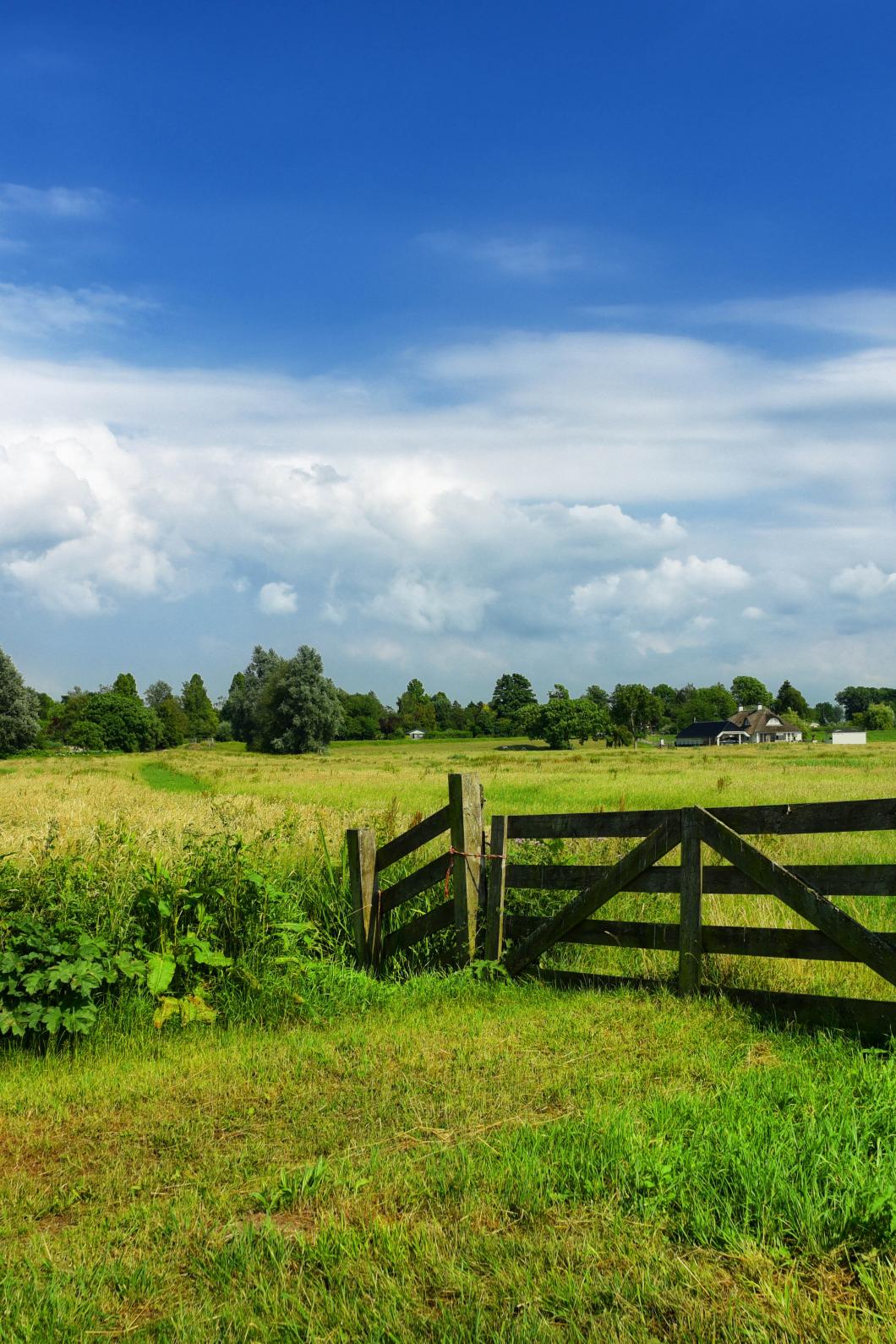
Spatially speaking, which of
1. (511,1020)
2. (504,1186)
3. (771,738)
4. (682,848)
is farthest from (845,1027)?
(771,738)

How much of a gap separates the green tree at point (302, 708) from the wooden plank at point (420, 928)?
3677 inches

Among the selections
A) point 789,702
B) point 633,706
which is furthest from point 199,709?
point 789,702

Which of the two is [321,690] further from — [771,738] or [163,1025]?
[163,1025]

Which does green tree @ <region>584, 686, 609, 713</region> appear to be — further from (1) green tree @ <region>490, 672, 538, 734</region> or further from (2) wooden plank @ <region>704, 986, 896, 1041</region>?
(2) wooden plank @ <region>704, 986, 896, 1041</region>

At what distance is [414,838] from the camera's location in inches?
364

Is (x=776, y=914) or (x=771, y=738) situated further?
(x=771, y=738)

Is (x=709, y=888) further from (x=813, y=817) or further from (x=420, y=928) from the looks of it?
(x=420, y=928)

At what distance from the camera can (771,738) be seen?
150125 millimetres

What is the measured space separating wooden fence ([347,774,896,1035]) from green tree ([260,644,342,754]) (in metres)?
93.2

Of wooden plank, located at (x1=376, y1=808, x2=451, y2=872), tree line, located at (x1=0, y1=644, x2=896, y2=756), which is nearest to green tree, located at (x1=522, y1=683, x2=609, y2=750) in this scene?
tree line, located at (x1=0, y1=644, x2=896, y2=756)

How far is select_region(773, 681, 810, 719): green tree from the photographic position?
193625mm

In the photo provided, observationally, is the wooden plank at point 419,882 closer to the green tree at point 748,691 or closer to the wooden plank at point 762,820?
the wooden plank at point 762,820

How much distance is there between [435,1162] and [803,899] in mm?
3213

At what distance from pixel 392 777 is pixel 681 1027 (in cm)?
3732
